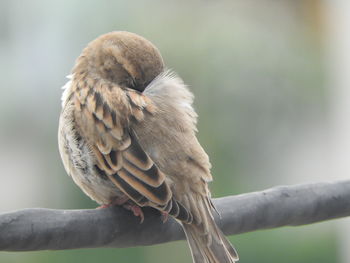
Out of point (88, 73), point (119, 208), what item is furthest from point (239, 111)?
point (119, 208)

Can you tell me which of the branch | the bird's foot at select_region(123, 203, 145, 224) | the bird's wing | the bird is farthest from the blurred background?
the branch

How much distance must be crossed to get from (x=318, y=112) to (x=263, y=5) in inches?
101

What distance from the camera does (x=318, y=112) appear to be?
1525cm

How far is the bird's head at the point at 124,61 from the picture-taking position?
13.0 feet

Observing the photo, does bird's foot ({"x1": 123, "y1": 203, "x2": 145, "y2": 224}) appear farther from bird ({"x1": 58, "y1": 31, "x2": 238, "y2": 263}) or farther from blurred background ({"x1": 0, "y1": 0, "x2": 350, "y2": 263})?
blurred background ({"x1": 0, "y1": 0, "x2": 350, "y2": 263})

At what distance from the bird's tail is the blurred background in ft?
21.3

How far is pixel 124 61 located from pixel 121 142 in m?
0.68

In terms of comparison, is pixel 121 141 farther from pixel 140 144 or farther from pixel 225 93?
pixel 225 93

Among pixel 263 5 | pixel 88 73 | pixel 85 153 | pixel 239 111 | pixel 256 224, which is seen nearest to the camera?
pixel 256 224

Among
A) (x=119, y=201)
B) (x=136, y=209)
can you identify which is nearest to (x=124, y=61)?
(x=119, y=201)

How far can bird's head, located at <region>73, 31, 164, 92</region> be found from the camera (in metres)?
3.97

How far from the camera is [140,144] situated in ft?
11.6

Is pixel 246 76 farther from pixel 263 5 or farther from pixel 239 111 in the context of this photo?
pixel 263 5

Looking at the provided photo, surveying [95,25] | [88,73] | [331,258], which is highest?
[88,73]
